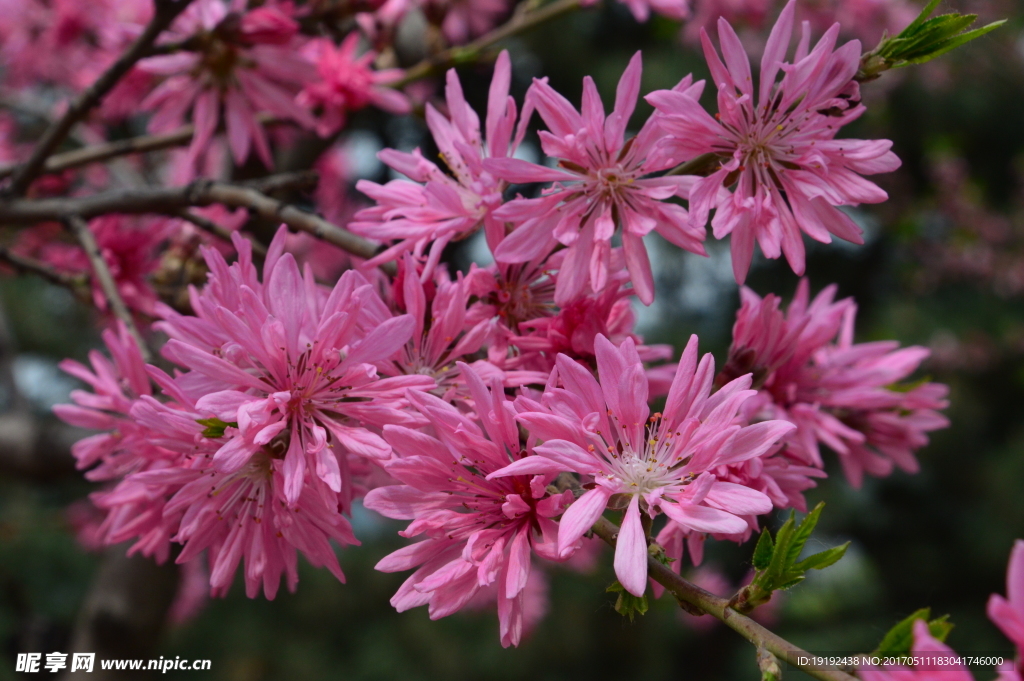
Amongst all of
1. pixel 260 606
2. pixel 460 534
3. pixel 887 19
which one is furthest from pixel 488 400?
pixel 260 606

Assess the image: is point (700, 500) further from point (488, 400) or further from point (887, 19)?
point (887, 19)

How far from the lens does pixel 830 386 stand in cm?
77

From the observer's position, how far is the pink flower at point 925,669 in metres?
0.37

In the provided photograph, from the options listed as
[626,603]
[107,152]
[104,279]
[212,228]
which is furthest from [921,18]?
[107,152]

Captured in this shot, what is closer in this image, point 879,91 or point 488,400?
point 488,400

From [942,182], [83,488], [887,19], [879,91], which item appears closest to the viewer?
[887,19]

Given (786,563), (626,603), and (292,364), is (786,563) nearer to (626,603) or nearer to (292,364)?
(626,603)

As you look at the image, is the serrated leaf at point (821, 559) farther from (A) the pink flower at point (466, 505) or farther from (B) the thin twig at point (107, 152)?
(B) the thin twig at point (107, 152)

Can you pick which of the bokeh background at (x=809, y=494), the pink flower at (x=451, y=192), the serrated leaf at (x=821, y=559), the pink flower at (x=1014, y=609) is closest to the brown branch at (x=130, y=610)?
the bokeh background at (x=809, y=494)

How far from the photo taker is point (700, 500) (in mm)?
475

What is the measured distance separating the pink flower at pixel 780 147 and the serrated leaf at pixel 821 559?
219mm

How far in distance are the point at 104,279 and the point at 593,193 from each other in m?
0.56

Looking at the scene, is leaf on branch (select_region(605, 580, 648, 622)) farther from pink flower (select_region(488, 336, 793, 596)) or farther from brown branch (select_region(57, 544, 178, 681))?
brown branch (select_region(57, 544, 178, 681))

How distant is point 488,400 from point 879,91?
3.67 metres
